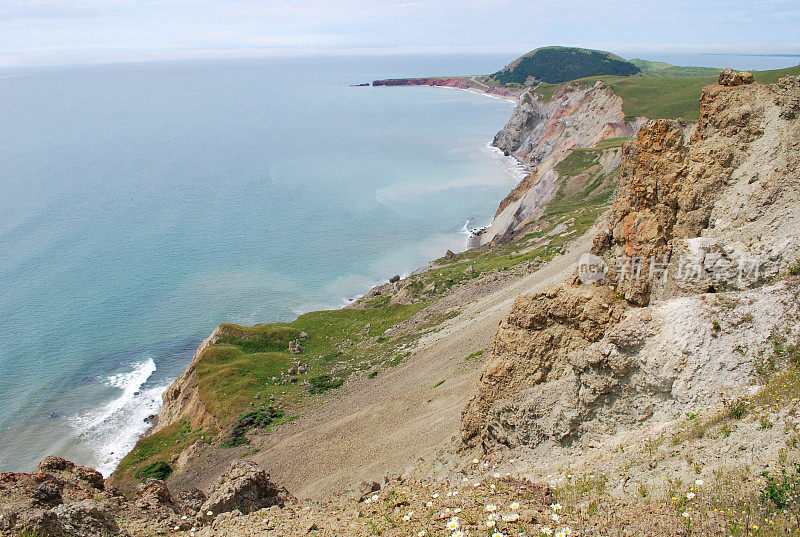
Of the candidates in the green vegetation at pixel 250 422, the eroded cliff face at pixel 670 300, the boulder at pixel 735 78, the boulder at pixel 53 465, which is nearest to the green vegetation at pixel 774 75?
the boulder at pixel 735 78

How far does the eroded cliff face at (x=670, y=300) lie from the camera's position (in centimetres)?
1410

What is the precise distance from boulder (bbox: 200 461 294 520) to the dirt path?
17.0ft

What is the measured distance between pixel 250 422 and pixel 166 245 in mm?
61037

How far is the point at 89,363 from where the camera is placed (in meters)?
57.4

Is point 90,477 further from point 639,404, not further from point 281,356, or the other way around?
point 281,356

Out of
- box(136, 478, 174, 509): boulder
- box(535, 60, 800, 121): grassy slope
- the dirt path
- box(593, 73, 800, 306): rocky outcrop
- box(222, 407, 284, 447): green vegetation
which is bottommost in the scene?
box(222, 407, 284, 447): green vegetation

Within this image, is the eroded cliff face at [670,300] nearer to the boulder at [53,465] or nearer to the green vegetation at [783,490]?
the green vegetation at [783,490]

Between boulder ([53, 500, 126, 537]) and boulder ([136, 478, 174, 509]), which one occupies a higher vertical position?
boulder ([53, 500, 126, 537])

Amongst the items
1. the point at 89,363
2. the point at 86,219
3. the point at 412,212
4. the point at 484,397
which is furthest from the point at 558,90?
the point at 484,397

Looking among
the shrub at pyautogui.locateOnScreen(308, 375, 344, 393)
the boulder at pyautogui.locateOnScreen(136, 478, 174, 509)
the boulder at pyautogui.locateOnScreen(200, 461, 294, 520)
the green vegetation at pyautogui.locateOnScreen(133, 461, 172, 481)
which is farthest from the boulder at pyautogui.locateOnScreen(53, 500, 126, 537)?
the shrub at pyautogui.locateOnScreen(308, 375, 344, 393)

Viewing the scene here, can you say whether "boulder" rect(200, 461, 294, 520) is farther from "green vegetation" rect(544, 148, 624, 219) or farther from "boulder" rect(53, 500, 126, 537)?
"green vegetation" rect(544, 148, 624, 219)

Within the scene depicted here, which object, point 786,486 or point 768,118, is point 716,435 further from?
point 768,118

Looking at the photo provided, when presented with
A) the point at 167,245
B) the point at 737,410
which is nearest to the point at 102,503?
the point at 737,410

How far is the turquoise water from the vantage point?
174 feet
